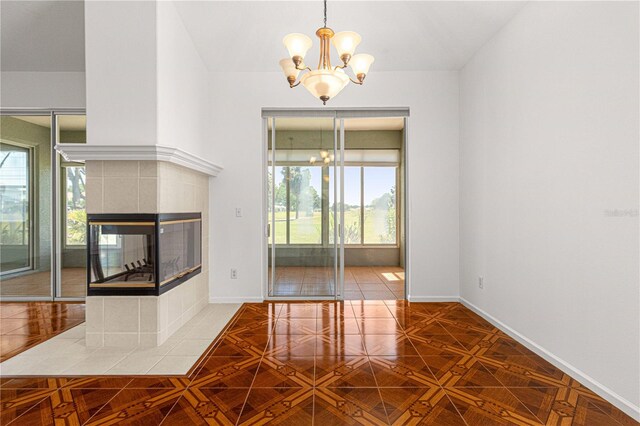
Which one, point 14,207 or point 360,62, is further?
point 14,207

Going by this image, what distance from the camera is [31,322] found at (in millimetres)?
3291

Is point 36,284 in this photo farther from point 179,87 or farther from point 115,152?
point 179,87

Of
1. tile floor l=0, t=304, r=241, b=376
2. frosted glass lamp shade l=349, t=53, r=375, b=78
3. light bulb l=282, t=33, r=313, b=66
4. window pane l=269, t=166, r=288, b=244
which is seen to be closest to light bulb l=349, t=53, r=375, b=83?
frosted glass lamp shade l=349, t=53, r=375, b=78

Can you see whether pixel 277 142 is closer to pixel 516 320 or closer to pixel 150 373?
pixel 150 373

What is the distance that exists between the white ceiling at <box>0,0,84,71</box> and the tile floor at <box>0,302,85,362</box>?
117 inches

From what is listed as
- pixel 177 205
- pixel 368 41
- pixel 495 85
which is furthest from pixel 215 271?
pixel 495 85

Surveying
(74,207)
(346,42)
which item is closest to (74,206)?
(74,207)

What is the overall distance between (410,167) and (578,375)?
2.59 metres

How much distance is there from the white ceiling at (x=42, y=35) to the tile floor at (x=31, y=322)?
296cm

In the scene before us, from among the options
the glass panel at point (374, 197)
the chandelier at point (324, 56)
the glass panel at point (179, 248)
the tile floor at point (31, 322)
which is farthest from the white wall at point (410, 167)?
the glass panel at point (374, 197)

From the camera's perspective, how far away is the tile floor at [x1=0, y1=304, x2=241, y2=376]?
2.27 meters

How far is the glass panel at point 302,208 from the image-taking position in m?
4.15

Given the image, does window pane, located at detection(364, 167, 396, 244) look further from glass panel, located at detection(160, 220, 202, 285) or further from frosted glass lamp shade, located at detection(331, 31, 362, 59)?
frosted glass lamp shade, located at detection(331, 31, 362, 59)

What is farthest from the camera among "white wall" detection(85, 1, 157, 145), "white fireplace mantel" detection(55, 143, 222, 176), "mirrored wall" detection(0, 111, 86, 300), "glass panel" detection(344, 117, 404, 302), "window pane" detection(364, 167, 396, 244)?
"window pane" detection(364, 167, 396, 244)
